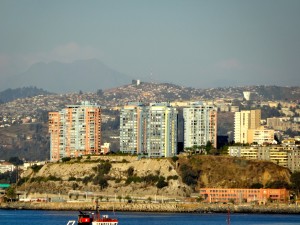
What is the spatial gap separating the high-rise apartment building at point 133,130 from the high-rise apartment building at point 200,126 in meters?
5.83

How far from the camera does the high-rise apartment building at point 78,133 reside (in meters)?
140

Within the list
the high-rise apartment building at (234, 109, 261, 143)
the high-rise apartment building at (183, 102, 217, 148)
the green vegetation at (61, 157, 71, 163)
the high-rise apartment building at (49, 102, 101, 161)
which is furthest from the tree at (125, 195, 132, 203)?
the high-rise apartment building at (234, 109, 261, 143)

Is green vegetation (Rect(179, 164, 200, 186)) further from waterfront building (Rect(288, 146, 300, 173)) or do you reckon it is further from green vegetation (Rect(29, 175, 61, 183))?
green vegetation (Rect(29, 175, 61, 183))

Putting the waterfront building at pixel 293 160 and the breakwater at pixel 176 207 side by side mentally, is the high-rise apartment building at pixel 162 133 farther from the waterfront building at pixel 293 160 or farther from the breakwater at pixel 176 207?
the breakwater at pixel 176 207

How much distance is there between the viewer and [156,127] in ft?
427

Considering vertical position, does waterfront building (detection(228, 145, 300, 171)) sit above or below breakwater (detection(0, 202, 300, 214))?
above

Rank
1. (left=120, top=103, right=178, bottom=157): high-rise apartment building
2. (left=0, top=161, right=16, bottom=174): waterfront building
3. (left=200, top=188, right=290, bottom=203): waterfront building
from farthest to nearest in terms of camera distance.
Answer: (left=0, top=161, right=16, bottom=174): waterfront building < (left=120, top=103, right=178, bottom=157): high-rise apartment building < (left=200, top=188, right=290, bottom=203): waterfront building

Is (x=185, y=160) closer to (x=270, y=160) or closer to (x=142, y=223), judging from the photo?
(x=270, y=160)

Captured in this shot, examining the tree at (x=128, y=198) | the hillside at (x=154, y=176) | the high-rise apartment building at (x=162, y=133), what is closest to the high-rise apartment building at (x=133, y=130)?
the high-rise apartment building at (x=162, y=133)

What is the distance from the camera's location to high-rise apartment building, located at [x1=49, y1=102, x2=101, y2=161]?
140 meters

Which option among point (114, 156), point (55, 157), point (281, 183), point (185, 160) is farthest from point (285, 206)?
point (55, 157)

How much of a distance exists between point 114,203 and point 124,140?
18294 millimetres

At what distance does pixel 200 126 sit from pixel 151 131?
29.6 feet

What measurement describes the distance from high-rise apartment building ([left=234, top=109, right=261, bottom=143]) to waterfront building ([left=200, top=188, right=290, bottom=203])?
4463 cm
